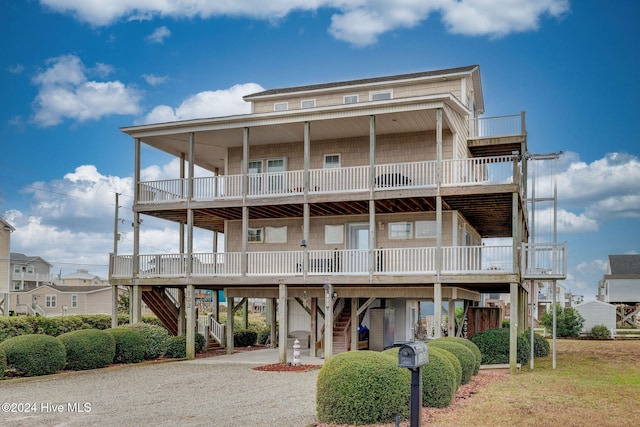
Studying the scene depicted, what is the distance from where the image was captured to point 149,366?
23766 mm

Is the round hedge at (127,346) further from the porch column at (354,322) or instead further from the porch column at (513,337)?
the porch column at (513,337)

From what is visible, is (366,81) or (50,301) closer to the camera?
(366,81)

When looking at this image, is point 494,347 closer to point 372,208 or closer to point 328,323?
point 328,323

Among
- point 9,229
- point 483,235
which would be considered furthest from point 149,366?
point 9,229

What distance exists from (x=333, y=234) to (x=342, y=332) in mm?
4289

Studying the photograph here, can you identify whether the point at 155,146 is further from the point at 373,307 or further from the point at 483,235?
the point at 483,235

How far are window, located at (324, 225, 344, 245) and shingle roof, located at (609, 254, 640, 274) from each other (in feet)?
130

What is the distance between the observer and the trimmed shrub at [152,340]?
2594 centimetres

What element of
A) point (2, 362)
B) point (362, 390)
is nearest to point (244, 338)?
point (2, 362)

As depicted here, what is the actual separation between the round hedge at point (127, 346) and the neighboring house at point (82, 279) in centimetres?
8614

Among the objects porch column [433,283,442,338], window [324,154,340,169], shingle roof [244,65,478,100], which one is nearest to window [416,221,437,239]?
porch column [433,283,442,338]

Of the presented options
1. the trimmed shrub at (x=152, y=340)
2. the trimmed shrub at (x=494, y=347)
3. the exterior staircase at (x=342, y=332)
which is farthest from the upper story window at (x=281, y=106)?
the trimmed shrub at (x=494, y=347)

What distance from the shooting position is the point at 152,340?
26.0 meters

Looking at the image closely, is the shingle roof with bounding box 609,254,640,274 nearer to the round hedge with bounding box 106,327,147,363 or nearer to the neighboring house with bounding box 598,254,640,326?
the neighboring house with bounding box 598,254,640,326
